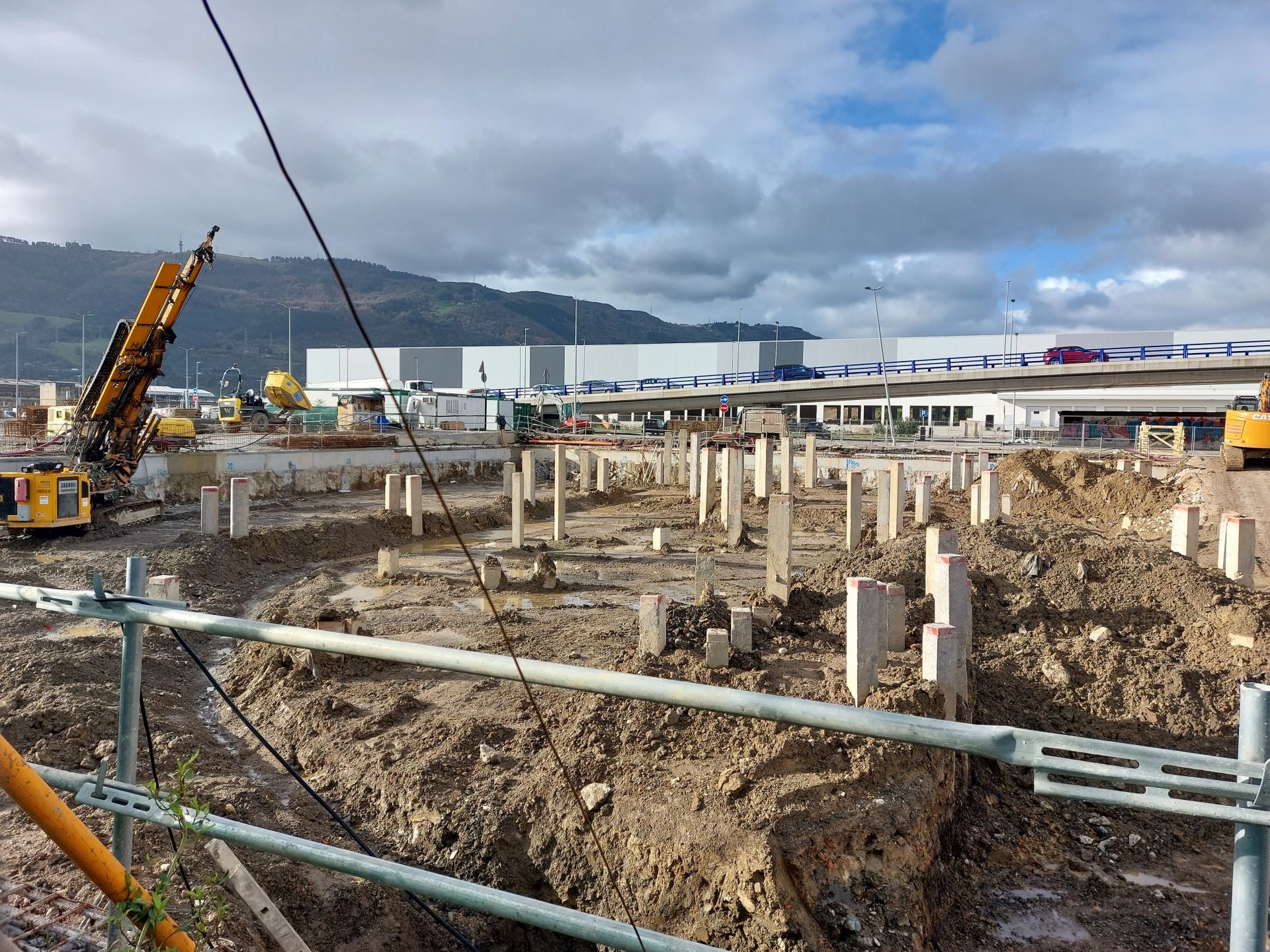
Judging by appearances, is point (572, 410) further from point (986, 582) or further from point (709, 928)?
point (709, 928)

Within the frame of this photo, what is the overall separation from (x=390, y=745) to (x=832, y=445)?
2944 cm

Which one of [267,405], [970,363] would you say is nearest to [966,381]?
[970,363]

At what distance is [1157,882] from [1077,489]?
16996mm

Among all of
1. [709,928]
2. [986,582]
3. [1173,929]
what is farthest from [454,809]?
[986,582]

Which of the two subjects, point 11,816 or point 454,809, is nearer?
point 11,816

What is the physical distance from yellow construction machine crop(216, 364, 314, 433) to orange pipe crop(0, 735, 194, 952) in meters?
34.3

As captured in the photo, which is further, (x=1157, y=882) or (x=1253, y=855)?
(x=1157, y=882)

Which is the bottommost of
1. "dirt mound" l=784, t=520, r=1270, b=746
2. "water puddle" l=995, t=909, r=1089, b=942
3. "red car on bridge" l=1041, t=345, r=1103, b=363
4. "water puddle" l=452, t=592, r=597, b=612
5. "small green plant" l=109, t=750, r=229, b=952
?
"water puddle" l=995, t=909, r=1089, b=942

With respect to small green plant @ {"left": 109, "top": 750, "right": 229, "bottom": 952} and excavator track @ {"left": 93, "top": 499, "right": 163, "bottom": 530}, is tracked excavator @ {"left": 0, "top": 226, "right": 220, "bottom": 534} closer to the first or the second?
excavator track @ {"left": 93, "top": 499, "right": 163, "bottom": 530}

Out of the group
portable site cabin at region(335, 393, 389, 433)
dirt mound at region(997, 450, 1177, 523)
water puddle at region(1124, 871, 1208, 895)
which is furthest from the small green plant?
portable site cabin at region(335, 393, 389, 433)

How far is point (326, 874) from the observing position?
536 centimetres

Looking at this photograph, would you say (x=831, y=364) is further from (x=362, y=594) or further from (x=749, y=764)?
(x=749, y=764)

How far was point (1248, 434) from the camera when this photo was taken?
22.2 meters

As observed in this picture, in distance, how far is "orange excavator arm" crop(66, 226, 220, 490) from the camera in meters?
16.4
